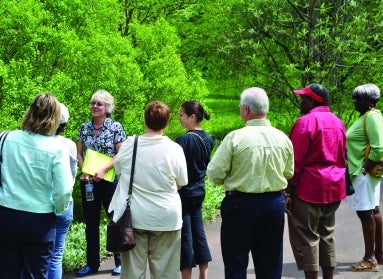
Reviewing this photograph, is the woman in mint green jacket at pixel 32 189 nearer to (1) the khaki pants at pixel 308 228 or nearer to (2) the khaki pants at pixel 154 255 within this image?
(2) the khaki pants at pixel 154 255

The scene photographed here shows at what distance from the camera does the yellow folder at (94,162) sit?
20.6 feet

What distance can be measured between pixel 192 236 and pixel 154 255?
3.05 feet

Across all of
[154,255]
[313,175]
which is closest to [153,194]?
[154,255]

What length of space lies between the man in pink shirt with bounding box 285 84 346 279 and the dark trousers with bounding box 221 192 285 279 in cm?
66

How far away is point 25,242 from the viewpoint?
4.43 meters

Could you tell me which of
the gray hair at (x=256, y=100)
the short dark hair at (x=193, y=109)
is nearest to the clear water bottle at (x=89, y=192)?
the short dark hair at (x=193, y=109)

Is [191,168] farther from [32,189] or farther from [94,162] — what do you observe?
[32,189]

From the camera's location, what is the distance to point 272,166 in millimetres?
Answer: 4727

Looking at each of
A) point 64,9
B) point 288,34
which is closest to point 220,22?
point 288,34

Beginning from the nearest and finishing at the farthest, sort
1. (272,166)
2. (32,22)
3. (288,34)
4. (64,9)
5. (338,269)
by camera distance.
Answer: (272,166), (338,269), (32,22), (64,9), (288,34)

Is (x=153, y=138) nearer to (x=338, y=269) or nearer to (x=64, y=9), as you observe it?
(x=338, y=269)

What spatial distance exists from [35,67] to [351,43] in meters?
5.51

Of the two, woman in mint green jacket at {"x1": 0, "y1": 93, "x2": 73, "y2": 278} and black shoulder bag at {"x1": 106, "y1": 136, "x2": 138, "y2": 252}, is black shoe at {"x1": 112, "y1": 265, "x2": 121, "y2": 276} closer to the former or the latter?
black shoulder bag at {"x1": 106, "y1": 136, "x2": 138, "y2": 252}

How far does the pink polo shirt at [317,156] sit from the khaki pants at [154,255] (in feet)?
4.14
